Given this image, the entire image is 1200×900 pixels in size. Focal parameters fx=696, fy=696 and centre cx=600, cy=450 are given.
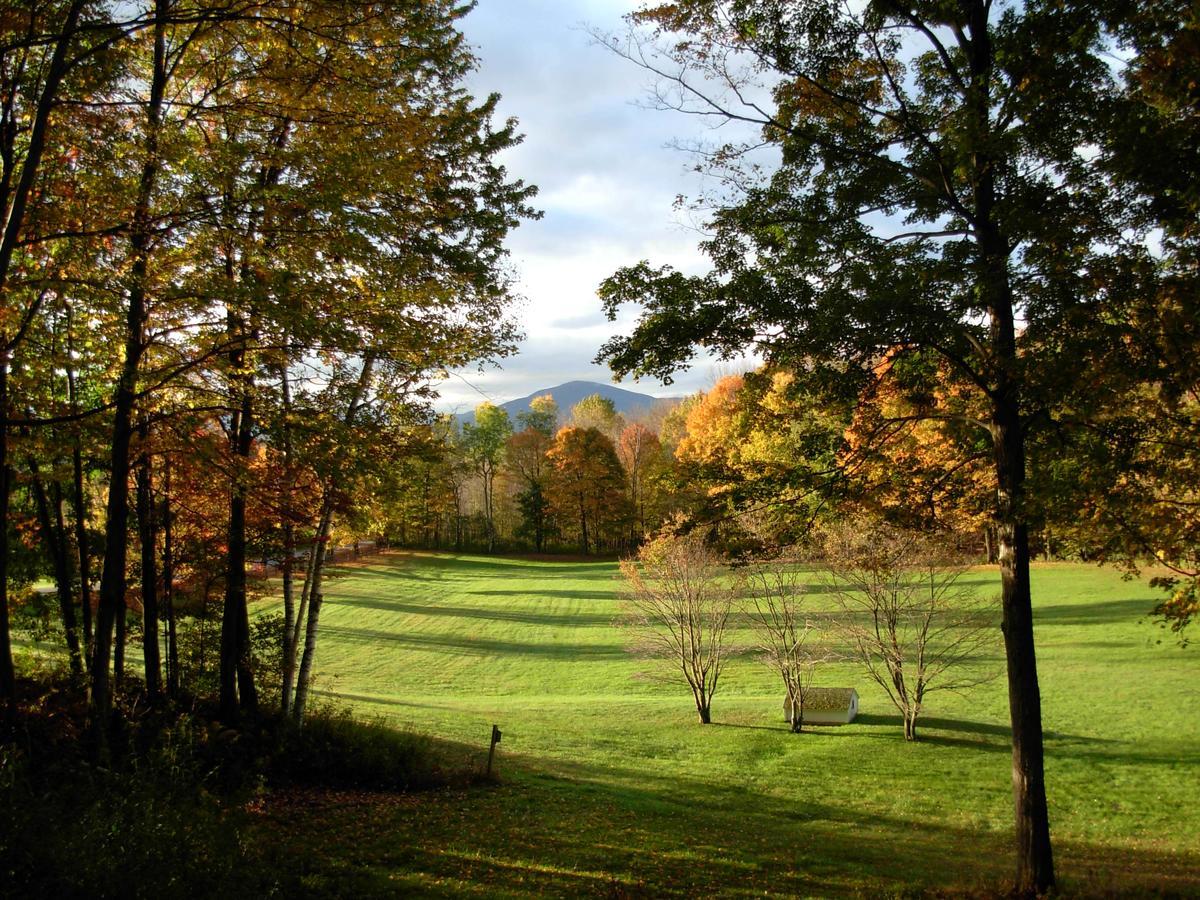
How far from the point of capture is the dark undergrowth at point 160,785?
14.9ft

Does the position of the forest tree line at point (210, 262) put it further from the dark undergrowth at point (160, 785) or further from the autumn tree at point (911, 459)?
the autumn tree at point (911, 459)

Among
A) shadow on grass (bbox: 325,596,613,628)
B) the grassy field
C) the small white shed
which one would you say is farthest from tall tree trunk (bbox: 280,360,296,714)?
shadow on grass (bbox: 325,596,613,628)

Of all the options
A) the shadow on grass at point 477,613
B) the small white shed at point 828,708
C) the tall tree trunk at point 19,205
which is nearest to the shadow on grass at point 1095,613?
the small white shed at point 828,708

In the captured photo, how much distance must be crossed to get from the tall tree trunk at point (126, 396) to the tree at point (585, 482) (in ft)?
175

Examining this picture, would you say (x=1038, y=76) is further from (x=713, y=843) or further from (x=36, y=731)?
(x=36, y=731)

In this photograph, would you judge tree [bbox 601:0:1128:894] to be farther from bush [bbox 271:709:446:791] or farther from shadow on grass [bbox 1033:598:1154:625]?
shadow on grass [bbox 1033:598:1154:625]

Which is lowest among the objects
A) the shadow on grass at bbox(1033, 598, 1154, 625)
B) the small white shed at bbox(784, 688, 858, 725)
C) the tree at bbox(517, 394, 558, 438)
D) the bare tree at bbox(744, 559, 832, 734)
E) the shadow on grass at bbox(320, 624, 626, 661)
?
the shadow on grass at bbox(320, 624, 626, 661)

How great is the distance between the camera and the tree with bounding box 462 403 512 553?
62938 mm

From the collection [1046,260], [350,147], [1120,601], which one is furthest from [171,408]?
[1120,601]

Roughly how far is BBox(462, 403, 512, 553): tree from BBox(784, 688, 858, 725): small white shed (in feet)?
147

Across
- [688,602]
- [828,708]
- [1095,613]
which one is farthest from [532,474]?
[828,708]

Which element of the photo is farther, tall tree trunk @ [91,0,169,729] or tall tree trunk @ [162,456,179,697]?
tall tree trunk @ [162,456,179,697]

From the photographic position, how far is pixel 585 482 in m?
61.7

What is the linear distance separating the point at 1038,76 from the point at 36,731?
12.5 meters
